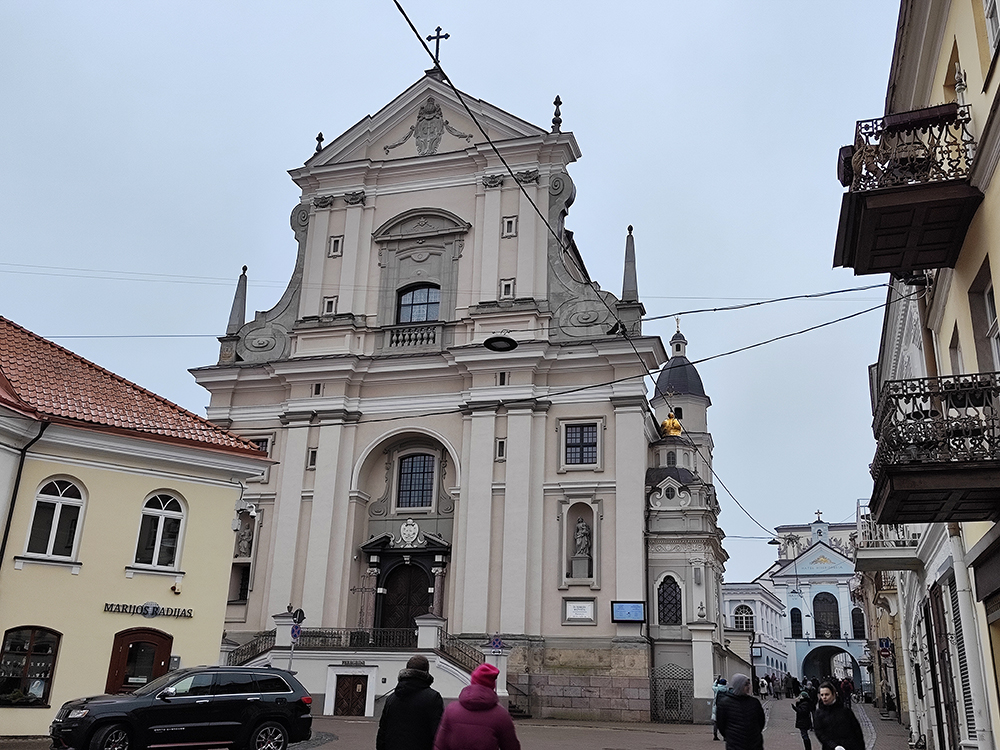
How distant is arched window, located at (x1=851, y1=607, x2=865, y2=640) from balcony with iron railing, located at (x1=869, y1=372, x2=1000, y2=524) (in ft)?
265

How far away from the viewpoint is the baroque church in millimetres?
28438

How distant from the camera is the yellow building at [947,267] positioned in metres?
8.85

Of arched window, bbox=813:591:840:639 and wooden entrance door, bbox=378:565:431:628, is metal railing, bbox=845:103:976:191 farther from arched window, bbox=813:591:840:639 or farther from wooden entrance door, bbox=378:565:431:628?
arched window, bbox=813:591:840:639

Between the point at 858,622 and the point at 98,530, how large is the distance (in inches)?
3106

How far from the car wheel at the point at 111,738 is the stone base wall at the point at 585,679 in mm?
15996

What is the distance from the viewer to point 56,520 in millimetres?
17844

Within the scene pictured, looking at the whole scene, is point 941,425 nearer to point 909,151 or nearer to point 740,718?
point 909,151

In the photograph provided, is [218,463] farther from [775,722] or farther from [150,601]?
[775,722]

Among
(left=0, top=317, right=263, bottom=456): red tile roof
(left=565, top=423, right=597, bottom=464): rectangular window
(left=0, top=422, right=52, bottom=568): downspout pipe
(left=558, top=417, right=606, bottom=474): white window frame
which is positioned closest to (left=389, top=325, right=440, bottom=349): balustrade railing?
(left=558, top=417, right=606, bottom=474): white window frame

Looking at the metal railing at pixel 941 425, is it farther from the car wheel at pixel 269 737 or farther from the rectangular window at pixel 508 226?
the rectangular window at pixel 508 226

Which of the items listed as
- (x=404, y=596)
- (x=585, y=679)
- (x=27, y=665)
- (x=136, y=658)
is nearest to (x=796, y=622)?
(x=404, y=596)

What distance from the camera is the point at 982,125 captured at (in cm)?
930

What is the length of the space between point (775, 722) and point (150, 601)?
75.1 feet

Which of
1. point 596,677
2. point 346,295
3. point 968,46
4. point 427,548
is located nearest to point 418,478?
point 427,548
